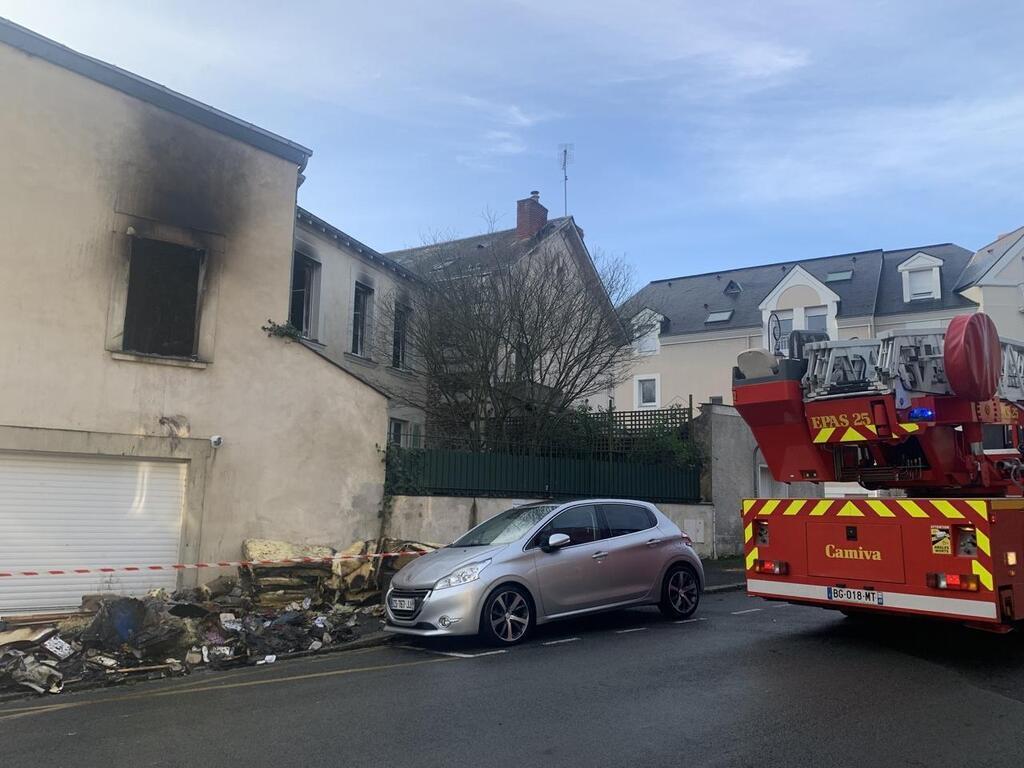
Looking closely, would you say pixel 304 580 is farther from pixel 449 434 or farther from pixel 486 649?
pixel 449 434

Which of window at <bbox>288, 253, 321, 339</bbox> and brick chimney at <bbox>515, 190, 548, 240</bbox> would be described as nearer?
window at <bbox>288, 253, 321, 339</bbox>

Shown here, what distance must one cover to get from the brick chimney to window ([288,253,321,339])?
8.72 meters

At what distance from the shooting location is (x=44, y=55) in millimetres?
11531

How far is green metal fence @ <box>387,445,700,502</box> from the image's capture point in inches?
559

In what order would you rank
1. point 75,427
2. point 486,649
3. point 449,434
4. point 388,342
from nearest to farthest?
1. point 486,649
2. point 75,427
3. point 449,434
4. point 388,342

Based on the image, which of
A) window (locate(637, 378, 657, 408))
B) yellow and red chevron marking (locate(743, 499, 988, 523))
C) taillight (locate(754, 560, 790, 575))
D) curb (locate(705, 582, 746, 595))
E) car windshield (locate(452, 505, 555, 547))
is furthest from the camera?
window (locate(637, 378, 657, 408))

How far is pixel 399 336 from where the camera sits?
773 inches

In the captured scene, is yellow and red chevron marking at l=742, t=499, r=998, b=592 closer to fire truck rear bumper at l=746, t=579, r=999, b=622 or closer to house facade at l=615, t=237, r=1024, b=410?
fire truck rear bumper at l=746, t=579, r=999, b=622

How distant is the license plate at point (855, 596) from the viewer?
320 inches

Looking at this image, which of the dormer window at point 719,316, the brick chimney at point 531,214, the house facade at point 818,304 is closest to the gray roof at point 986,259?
the house facade at point 818,304

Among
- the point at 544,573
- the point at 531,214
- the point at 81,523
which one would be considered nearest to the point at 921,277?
the point at 531,214

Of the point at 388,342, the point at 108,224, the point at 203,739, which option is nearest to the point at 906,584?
the point at 203,739

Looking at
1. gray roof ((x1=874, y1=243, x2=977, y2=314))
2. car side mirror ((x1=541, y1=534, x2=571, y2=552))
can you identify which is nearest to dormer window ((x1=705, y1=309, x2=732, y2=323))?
gray roof ((x1=874, y1=243, x2=977, y2=314))

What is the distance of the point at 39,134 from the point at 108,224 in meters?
1.47
